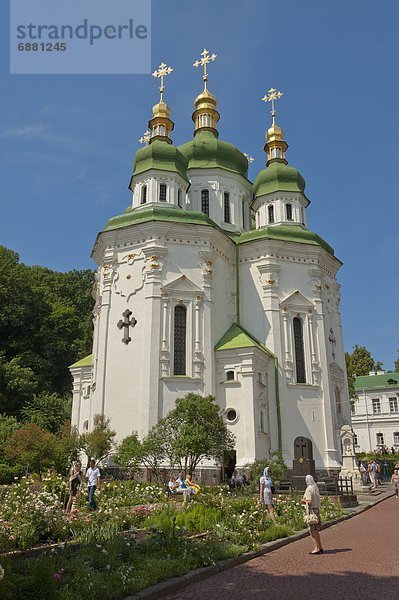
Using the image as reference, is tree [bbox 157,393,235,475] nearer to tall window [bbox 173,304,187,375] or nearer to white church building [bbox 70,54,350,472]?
white church building [bbox 70,54,350,472]

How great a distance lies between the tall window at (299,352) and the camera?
28625 millimetres

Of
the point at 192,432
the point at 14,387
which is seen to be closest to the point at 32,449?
the point at 192,432

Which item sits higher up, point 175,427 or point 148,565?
point 175,427

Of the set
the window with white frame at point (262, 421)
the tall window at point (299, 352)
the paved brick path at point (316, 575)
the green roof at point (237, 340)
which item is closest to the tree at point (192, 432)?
the window with white frame at point (262, 421)

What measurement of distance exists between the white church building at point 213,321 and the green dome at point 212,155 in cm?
205

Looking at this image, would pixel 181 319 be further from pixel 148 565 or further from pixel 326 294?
pixel 148 565

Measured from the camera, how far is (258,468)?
2219 centimetres

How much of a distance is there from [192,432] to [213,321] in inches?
314

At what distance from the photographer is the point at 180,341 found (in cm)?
2614

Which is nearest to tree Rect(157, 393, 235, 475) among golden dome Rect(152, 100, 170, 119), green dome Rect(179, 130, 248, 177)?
green dome Rect(179, 130, 248, 177)

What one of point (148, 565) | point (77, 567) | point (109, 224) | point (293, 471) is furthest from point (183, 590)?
point (109, 224)

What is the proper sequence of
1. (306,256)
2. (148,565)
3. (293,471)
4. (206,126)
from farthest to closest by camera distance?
(206,126) < (306,256) < (293,471) < (148,565)

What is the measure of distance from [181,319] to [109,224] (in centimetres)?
669

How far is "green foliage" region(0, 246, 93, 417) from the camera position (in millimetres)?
35031
